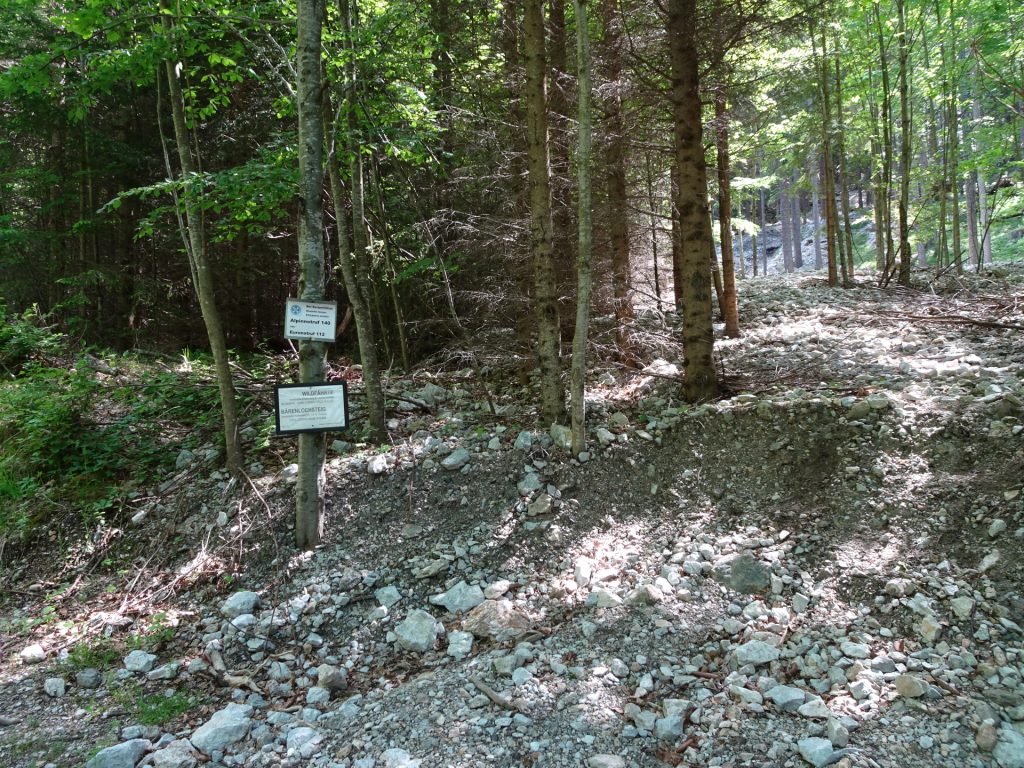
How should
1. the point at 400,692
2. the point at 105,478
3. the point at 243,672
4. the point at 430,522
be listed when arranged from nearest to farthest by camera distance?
the point at 400,692 → the point at 243,672 → the point at 430,522 → the point at 105,478

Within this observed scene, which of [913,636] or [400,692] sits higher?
[913,636]

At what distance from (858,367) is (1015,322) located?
8.86 feet

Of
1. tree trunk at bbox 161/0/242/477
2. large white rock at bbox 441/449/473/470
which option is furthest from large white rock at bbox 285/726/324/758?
tree trunk at bbox 161/0/242/477

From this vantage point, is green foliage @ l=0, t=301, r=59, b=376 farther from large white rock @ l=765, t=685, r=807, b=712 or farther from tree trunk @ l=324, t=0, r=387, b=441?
large white rock @ l=765, t=685, r=807, b=712

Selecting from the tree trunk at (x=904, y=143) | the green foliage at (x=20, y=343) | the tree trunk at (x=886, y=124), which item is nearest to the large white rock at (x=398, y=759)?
the green foliage at (x=20, y=343)

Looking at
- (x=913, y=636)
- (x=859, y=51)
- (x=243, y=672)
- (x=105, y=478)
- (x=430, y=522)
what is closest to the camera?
(x=913, y=636)

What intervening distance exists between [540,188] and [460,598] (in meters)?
4.00

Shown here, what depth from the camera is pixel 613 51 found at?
7.53 meters

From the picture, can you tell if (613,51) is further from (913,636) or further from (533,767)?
(533,767)

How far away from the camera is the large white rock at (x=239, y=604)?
14.0 feet

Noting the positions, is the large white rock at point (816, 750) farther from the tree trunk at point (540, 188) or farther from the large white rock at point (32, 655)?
the large white rock at point (32, 655)

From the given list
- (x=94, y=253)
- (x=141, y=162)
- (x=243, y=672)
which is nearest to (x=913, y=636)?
(x=243, y=672)

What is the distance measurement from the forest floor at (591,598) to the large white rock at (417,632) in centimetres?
2

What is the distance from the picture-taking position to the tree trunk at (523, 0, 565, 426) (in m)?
5.70
